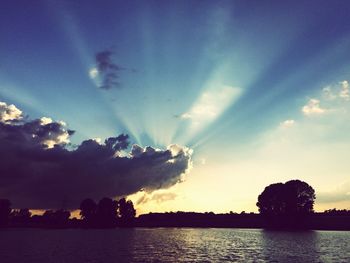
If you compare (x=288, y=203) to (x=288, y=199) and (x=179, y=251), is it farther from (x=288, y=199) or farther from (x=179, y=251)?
(x=179, y=251)

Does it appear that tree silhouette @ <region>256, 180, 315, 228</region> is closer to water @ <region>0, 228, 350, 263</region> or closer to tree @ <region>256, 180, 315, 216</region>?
tree @ <region>256, 180, 315, 216</region>

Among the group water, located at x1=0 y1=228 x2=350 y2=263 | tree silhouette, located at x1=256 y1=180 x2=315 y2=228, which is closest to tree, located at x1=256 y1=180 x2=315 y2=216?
tree silhouette, located at x1=256 y1=180 x2=315 y2=228

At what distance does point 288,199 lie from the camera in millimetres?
171125

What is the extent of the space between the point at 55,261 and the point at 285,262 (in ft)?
125

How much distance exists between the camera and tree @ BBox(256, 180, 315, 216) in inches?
6678

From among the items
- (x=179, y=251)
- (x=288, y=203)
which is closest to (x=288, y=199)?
(x=288, y=203)

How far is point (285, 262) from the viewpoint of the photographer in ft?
191

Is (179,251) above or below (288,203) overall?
below

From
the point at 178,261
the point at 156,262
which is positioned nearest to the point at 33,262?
the point at 156,262

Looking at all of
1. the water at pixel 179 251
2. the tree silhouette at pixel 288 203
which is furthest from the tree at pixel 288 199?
the water at pixel 179 251

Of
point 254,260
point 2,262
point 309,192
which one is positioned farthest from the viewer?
point 309,192

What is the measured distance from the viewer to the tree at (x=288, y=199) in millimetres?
169625

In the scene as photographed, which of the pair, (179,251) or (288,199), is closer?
(179,251)

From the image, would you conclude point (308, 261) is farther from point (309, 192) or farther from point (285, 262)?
point (309, 192)
